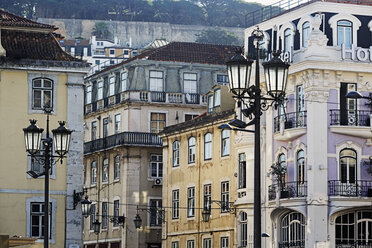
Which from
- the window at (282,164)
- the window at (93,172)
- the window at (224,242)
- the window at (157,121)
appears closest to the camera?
the window at (282,164)

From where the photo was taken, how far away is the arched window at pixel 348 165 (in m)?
61.6

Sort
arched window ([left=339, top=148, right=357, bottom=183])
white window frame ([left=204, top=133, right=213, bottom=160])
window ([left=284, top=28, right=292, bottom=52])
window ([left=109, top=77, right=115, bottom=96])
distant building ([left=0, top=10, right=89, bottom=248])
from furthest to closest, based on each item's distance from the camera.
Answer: window ([left=109, top=77, right=115, bottom=96])
white window frame ([left=204, top=133, right=213, bottom=160])
window ([left=284, top=28, right=292, bottom=52])
arched window ([left=339, top=148, right=357, bottom=183])
distant building ([left=0, top=10, right=89, bottom=248])

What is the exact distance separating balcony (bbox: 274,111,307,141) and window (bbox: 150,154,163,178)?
65.3 feet

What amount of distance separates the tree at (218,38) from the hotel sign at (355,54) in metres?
124

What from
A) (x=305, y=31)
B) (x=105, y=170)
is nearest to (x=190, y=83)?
(x=105, y=170)

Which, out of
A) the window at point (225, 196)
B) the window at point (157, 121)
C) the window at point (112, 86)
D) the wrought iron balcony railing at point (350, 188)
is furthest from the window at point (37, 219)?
the window at point (112, 86)

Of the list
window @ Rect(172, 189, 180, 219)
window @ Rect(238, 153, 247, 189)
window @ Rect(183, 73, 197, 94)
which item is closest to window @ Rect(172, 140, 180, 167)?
window @ Rect(172, 189, 180, 219)

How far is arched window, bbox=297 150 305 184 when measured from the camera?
204ft

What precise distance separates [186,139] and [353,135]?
16.0 m

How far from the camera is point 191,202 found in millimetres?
74438

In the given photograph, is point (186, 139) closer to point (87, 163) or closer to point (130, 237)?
point (130, 237)

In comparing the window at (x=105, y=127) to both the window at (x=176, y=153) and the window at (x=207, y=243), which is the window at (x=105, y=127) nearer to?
the window at (x=176, y=153)

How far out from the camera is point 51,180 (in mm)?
56438

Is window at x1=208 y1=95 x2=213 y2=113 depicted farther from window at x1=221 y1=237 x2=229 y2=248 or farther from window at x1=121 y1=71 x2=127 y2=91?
window at x1=121 y1=71 x2=127 y2=91
